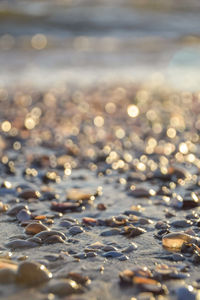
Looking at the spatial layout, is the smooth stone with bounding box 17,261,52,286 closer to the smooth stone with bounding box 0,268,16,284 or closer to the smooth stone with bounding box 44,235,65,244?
the smooth stone with bounding box 0,268,16,284

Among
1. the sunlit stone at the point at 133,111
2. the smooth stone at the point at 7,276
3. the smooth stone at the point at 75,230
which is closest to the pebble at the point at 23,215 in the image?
the smooth stone at the point at 75,230

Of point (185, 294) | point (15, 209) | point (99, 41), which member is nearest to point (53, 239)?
point (15, 209)

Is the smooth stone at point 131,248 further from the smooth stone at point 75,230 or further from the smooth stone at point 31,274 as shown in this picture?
the smooth stone at point 31,274

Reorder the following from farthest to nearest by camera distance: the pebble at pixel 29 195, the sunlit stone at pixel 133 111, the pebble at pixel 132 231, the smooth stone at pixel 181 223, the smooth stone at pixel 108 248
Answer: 1. the sunlit stone at pixel 133 111
2. the pebble at pixel 29 195
3. the smooth stone at pixel 181 223
4. the pebble at pixel 132 231
5. the smooth stone at pixel 108 248

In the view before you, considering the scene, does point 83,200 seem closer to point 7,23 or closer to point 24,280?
point 24,280

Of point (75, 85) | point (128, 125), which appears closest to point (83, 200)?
point (128, 125)

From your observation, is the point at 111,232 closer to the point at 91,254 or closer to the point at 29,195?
the point at 91,254
